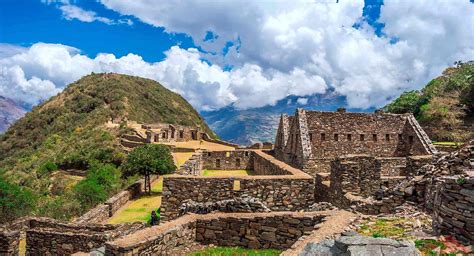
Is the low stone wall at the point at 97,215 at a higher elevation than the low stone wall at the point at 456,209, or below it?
below

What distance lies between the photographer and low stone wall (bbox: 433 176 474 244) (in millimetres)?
5629

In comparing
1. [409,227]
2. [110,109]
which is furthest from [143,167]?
[110,109]

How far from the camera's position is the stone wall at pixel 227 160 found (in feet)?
87.9

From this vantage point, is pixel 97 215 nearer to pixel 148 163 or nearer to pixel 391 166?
pixel 148 163

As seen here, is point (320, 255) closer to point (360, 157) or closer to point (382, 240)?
point (382, 240)

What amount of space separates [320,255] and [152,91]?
116 metres

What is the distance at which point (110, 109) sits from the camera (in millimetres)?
83688

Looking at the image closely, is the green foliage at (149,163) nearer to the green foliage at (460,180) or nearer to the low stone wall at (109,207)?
the low stone wall at (109,207)

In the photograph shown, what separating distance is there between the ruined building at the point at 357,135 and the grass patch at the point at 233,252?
11.2 m

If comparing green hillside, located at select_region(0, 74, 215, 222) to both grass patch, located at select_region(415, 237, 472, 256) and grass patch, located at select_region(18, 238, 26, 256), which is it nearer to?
grass patch, located at select_region(18, 238, 26, 256)

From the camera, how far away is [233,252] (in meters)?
8.00

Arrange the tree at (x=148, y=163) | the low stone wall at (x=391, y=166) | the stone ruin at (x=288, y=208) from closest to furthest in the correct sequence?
the stone ruin at (x=288, y=208)
the low stone wall at (x=391, y=166)
the tree at (x=148, y=163)

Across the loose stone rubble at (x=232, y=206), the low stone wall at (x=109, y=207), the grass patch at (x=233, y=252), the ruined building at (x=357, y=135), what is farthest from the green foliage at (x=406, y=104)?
the grass patch at (x=233, y=252)

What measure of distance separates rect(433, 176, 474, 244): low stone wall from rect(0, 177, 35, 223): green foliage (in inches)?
911
